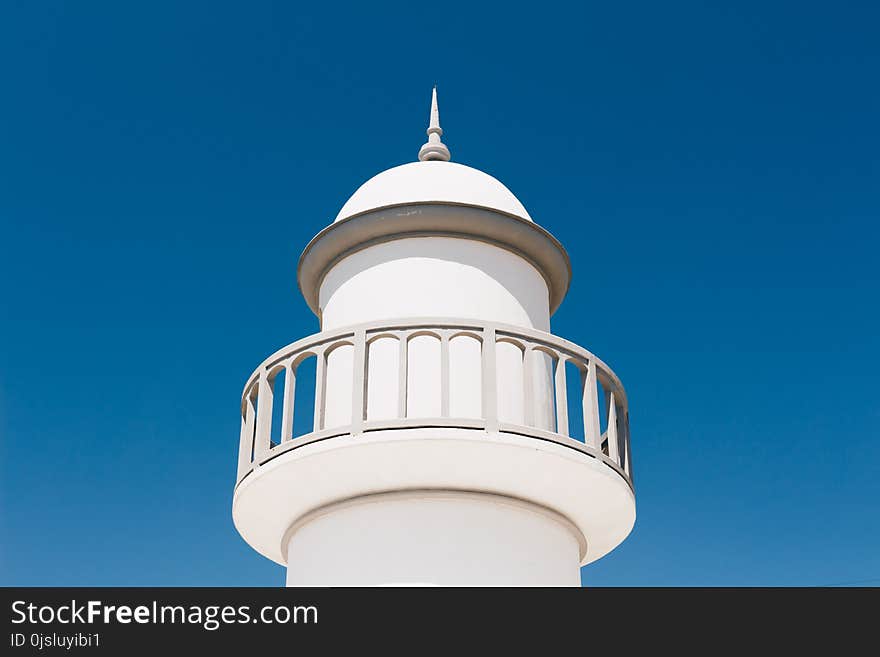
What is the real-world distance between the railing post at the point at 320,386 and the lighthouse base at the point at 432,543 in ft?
3.26

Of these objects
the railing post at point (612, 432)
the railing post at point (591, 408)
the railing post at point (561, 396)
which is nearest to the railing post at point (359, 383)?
the railing post at point (561, 396)

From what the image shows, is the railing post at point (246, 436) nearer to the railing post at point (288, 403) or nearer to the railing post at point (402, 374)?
the railing post at point (288, 403)

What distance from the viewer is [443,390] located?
32.0 ft

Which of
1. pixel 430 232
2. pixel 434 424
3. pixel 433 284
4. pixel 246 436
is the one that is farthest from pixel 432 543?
pixel 430 232

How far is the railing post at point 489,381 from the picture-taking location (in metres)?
9.65

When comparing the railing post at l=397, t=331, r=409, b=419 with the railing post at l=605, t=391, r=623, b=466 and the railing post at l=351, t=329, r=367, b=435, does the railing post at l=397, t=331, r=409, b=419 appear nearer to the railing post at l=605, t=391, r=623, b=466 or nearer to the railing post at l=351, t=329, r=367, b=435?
the railing post at l=351, t=329, r=367, b=435

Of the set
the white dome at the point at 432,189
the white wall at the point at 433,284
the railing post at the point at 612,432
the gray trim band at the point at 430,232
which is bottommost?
the railing post at the point at 612,432

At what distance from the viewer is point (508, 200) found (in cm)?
1269

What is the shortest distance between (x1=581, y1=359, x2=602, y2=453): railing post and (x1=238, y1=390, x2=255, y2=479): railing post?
327 centimetres

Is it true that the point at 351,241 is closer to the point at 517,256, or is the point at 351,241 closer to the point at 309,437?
the point at 517,256

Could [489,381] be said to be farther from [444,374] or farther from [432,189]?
[432,189]
